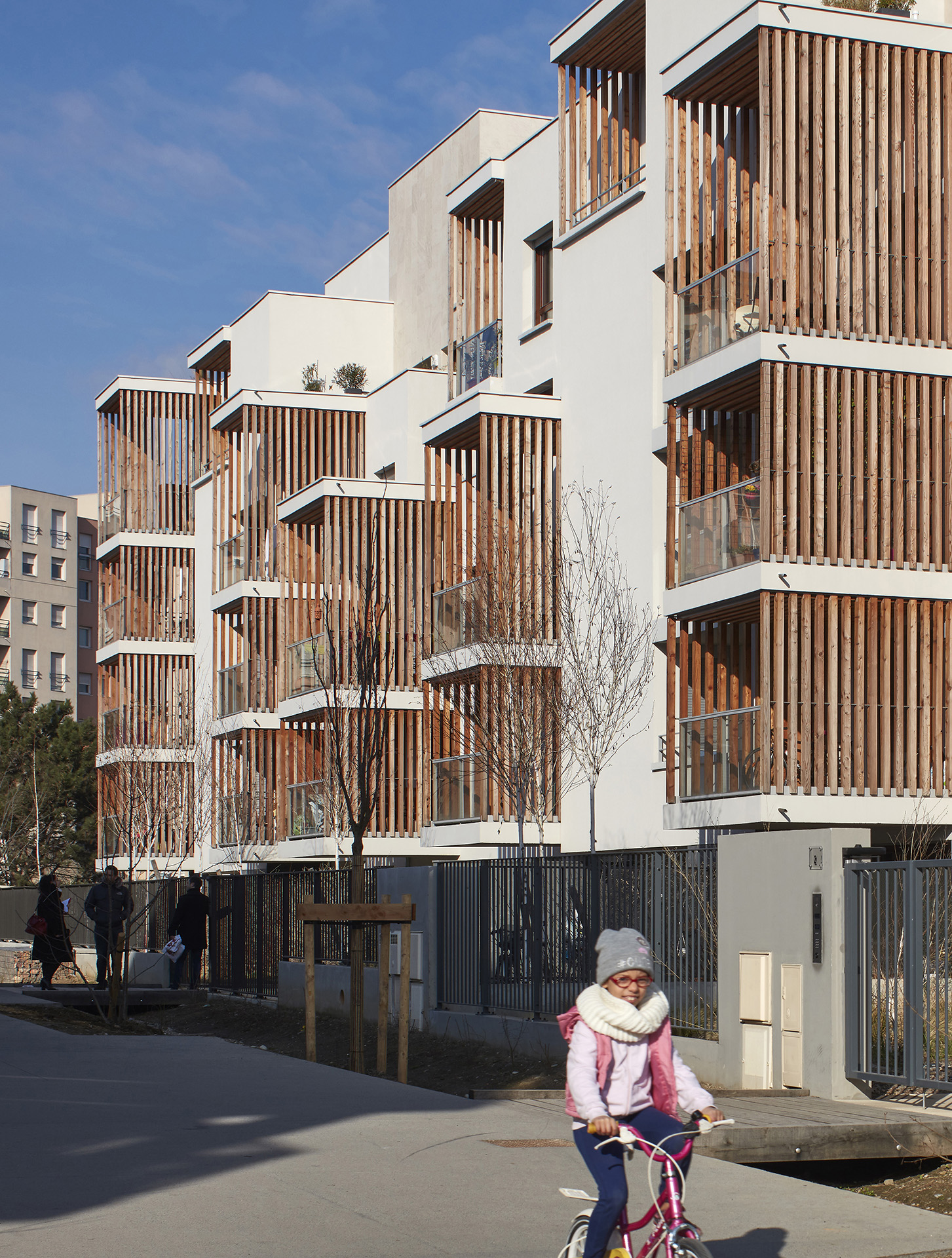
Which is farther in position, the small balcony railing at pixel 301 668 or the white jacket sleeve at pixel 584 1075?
the small balcony railing at pixel 301 668

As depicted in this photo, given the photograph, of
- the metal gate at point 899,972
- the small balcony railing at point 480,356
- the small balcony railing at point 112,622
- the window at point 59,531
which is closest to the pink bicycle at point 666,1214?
the metal gate at point 899,972

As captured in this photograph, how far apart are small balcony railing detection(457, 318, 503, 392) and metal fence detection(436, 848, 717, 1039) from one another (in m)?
14.1

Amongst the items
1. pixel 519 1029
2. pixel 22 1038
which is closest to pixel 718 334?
pixel 519 1029

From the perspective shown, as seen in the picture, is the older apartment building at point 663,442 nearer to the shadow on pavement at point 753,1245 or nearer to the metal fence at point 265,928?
the metal fence at point 265,928

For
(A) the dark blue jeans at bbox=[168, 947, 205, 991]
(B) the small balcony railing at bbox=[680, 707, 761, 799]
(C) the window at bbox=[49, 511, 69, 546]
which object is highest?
(C) the window at bbox=[49, 511, 69, 546]

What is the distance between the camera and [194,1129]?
11.5m

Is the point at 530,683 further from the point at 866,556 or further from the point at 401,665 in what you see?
the point at 401,665

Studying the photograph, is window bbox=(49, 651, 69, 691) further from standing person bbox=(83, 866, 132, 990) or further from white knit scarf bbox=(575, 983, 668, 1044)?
white knit scarf bbox=(575, 983, 668, 1044)

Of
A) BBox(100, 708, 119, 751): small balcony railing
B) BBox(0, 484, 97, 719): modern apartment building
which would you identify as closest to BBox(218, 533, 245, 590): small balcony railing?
BBox(100, 708, 119, 751): small balcony railing

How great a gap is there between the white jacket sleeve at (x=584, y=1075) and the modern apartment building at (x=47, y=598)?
90.0m

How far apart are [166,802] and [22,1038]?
28.8m

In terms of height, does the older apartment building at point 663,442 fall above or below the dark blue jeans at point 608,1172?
above

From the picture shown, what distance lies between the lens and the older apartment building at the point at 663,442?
2244 centimetres

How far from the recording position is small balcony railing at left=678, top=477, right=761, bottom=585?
22750 mm
